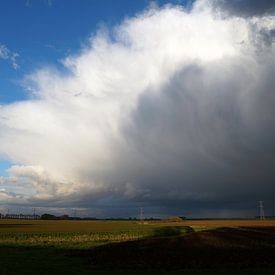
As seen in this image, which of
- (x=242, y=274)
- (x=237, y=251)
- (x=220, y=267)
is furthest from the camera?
(x=237, y=251)

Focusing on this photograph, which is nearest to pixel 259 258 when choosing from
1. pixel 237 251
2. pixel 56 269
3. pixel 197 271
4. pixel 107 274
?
pixel 237 251

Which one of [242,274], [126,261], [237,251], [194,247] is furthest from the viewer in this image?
[194,247]

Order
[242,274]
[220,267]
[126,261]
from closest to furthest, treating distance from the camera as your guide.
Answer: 1. [242,274]
2. [220,267]
3. [126,261]

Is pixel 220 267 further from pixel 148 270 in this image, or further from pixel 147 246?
pixel 147 246

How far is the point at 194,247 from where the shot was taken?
52.1m

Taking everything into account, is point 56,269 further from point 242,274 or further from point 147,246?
point 147,246

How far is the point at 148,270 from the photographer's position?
33.3m

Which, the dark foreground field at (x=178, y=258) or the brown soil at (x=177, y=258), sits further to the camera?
the brown soil at (x=177, y=258)

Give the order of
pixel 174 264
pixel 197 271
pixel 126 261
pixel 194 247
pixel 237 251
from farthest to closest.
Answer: pixel 194 247 < pixel 237 251 < pixel 126 261 < pixel 174 264 < pixel 197 271

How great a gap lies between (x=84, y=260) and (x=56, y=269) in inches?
338

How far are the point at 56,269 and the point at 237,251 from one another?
22.3 meters

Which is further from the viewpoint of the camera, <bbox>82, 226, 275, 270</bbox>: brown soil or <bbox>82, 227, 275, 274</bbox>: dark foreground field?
<bbox>82, 226, 275, 270</bbox>: brown soil

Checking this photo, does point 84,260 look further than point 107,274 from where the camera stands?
Yes

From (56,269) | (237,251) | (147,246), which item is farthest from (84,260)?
(237,251)
